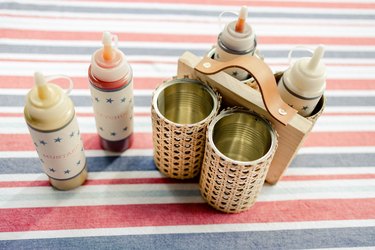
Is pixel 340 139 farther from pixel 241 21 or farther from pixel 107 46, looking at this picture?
pixel 107 46

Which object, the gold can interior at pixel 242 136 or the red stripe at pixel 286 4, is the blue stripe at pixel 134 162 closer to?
the gold can interior at pixel 242 136

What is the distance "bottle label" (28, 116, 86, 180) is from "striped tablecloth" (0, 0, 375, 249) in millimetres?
54

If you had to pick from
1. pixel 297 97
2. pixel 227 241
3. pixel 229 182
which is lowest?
pixel 227 241

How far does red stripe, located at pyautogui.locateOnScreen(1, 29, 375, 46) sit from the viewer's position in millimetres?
848

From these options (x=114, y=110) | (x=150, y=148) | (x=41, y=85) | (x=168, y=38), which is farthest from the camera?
(x=168, y=38)

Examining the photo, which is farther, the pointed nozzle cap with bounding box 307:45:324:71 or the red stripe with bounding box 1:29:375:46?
the red stripe with bounding box 1:29:375:46

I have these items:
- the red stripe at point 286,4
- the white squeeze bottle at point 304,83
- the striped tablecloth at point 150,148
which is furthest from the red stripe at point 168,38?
the white squeeze bottle at point 304,83

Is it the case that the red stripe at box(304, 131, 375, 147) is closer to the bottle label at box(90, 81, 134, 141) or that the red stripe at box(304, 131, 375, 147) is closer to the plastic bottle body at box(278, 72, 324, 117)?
the plastic bottle body at box(278, 72, 324, 117)

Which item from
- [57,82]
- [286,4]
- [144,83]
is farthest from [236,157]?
[286,4]

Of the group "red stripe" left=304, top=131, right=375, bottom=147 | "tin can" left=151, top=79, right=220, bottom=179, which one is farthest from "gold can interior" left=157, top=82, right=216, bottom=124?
"red stripe" left=304, top=131, right=375, bottom=147

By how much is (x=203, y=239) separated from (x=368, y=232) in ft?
0.83

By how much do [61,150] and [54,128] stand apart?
48 millimetres

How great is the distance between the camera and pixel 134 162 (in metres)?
0.70

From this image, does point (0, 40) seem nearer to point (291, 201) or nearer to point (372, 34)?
point (291, 201)
